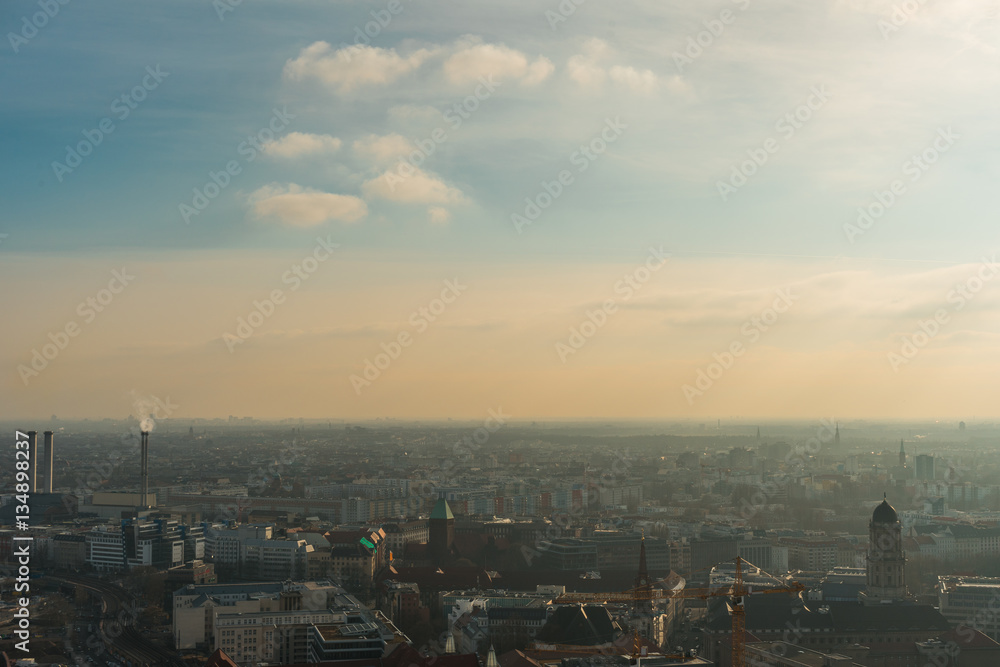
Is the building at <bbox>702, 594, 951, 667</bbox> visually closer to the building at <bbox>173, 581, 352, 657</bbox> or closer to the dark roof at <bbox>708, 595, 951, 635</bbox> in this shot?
the dark roof at <bbox>708, 595, 951, 635</bbox>

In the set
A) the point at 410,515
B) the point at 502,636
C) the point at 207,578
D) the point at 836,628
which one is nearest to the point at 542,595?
the point at 502,636

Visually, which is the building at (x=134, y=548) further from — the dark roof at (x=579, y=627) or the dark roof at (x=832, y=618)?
the dark roof at (x=832, y=618)

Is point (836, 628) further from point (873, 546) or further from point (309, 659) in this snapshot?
point (309, 659)

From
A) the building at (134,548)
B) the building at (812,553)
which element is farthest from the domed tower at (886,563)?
the building at (134,548)

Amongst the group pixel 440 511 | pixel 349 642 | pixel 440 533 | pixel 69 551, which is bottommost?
pixel 69 551

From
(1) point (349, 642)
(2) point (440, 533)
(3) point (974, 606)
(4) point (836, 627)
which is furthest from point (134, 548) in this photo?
(3) point (974, 606)

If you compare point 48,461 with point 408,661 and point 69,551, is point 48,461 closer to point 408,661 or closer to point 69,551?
point 69,551

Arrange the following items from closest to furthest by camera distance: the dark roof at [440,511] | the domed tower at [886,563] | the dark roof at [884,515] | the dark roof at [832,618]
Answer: the dark roof at [832,618]
the domed tower at [886,563]
the dark roof at [884,515]
the dark roof at [440,511]

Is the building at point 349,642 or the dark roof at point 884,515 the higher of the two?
the dark roof at point 884,515
